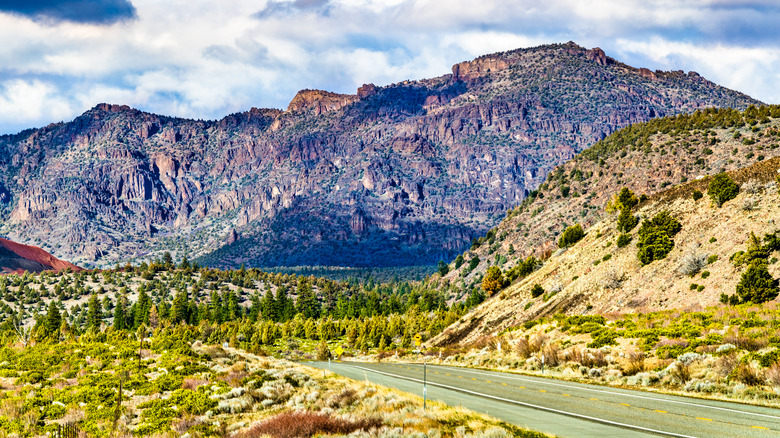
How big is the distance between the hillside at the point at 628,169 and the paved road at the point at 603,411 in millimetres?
81778

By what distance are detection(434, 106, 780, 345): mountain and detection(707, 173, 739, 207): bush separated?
0.50 meters

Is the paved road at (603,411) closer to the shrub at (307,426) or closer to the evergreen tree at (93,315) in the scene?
the shrub at (307,426)

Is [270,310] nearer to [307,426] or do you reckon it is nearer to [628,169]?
[628,169]

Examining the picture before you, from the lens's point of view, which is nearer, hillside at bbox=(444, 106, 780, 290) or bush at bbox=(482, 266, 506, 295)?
bush at bbox=(482, 266, 506, 295)

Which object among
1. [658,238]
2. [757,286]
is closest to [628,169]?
[658,238]

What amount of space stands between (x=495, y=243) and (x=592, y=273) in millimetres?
101962

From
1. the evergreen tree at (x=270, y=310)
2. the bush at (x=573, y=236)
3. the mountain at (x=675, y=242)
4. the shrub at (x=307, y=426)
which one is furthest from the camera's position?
the evergreen tree at (x=270, y=310)

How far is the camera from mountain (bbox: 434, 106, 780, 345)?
41.5 metres

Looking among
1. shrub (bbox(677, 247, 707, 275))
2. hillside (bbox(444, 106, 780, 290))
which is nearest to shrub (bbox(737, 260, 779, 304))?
shrub (bbox(677, 247, 707, 275))

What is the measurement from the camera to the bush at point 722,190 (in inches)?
1879

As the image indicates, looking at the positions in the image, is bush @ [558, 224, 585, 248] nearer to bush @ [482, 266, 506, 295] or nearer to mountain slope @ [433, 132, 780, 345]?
mountain slope @ [433, 132, 780, 345]

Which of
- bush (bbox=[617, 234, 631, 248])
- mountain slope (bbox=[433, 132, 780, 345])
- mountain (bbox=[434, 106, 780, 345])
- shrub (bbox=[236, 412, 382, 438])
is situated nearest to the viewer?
shrub (bbox=[236, 412, 382, 438])

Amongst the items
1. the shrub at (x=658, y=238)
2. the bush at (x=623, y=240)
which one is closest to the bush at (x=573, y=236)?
the bush at (x=623, y=240)

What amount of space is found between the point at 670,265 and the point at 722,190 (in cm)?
867
